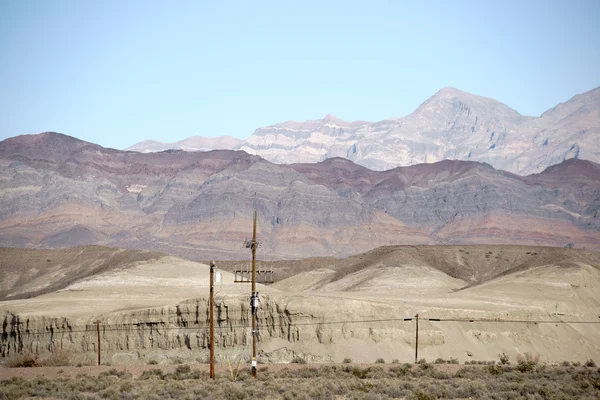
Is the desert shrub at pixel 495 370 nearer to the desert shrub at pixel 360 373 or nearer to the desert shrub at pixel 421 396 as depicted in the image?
the desert shrub at pixel 360 373

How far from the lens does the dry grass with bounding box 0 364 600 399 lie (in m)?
28.7

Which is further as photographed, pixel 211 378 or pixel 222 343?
pixel 222 343

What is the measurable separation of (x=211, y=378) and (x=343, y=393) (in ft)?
21.4

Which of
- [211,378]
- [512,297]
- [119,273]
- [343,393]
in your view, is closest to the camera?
[343,393]

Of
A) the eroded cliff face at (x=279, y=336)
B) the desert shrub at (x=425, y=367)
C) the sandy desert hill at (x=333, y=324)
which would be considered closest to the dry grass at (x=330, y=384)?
the desert shrub at (x=425, y=367)

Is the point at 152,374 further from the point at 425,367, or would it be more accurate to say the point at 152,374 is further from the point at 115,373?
the point at 425,367

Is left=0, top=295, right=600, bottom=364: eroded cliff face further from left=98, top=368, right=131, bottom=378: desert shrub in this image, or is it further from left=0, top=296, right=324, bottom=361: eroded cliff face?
left=98, top=368, right=131, bottom=378: desert shrub

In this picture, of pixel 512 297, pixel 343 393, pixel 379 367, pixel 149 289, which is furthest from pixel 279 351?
pixel 149 289

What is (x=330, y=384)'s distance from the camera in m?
30.5

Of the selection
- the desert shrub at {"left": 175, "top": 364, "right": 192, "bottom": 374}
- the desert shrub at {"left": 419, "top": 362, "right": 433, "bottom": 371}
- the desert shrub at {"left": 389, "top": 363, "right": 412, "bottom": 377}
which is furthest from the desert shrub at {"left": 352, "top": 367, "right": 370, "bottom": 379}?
the desert shrub at {"left": 175, "top": 364, "right": 192, "bottom": 374}

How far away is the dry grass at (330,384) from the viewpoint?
28.7m

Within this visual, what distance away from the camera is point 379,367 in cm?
3916

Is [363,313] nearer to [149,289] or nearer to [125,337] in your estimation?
[125,337]

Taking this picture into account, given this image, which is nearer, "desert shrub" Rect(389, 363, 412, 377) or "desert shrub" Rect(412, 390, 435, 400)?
"desert shrub" Rect(412, 390, 435, 400)
